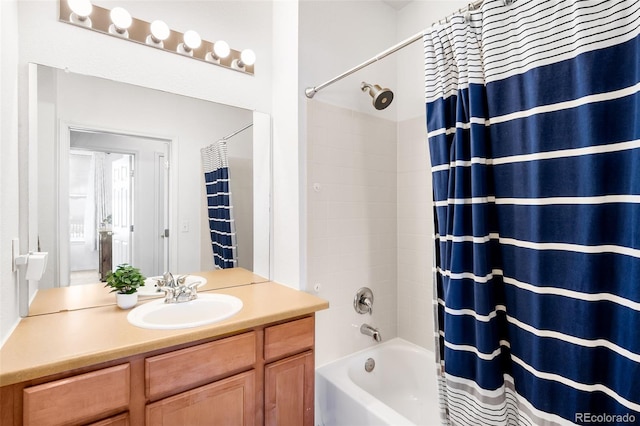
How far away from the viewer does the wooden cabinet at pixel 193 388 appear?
37.3 inches

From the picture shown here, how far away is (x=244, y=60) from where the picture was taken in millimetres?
1829

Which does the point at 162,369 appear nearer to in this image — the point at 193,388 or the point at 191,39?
the point at 193,388

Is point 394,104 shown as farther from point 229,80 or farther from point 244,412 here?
point 244,412

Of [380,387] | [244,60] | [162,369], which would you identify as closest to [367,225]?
[380,387]

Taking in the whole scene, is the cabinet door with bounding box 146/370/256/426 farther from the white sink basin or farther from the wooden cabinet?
the white sink basin

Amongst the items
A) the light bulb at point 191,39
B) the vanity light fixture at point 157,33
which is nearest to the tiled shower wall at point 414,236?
the light bulb at point 191,39

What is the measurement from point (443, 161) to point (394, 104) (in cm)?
113

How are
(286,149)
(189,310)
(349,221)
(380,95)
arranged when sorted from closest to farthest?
(189,310) < (380,95) < (286,149) < (349,221)

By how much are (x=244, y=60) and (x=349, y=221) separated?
45.3 inches

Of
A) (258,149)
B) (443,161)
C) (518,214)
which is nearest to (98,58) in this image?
(258,149)

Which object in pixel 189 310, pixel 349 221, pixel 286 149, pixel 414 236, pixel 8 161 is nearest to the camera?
pixel 8 161

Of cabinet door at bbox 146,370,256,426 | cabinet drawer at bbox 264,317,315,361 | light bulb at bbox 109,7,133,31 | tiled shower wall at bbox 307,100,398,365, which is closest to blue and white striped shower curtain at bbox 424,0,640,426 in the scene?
cabinet drawer at bbox 264,317,315,361

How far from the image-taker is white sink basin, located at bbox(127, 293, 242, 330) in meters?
1.35

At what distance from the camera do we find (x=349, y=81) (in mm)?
1973
